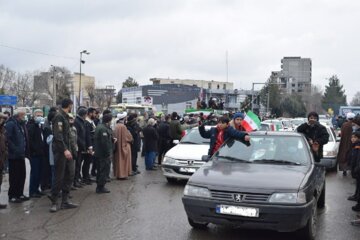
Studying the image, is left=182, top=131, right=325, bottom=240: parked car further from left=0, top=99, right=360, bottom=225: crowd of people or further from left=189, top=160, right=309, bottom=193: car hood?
left=0, top=99, right=360, bottom=225: crowd of people

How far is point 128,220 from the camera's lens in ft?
24.3

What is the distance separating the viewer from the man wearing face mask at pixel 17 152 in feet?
28.0

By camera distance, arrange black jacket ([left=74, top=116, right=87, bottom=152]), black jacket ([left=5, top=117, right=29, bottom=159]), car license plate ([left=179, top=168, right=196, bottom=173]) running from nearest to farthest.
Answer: black jacket ([left=5, top=117, right=29, bottom=159]) < black jacket ([left=74, top=116, right=87, bottom=152]) < car license plate ([left=179, top=168, right=196, bottom=173])

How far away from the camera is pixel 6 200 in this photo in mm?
9055

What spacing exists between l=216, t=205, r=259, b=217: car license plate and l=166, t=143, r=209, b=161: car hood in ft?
16.1

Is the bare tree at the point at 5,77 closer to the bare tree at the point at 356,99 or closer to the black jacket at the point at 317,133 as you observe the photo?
the black jacket at the point at 317,133

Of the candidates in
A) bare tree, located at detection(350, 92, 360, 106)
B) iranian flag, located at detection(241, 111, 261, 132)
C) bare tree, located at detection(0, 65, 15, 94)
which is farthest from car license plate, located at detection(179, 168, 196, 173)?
bare tree, located at detection(350, 92, 360, 106)

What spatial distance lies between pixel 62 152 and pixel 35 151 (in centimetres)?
165

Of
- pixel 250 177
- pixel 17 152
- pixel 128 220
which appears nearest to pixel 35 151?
pixel 17 152

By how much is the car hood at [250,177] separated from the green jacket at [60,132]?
2.75m

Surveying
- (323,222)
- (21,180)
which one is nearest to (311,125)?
(323,222)

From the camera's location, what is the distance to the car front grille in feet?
18.4

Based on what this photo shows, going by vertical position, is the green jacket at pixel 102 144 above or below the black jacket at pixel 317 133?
below

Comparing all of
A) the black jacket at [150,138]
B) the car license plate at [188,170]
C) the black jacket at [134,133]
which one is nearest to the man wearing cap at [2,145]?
the car license plate at [188,170]
